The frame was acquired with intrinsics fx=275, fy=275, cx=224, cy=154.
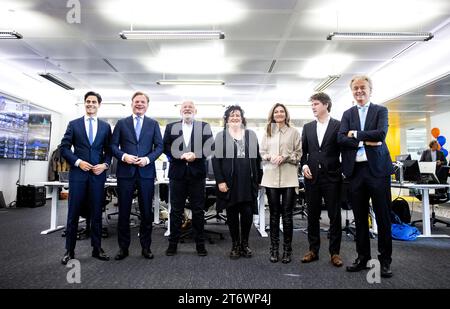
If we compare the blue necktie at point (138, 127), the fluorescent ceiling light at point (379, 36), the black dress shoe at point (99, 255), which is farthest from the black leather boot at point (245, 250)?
the fluorescent ceiling light at point (379, 36)

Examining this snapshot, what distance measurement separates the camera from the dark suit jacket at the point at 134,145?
256 centimetres

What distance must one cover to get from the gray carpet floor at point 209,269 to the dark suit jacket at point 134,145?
83cm

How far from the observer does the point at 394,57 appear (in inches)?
225

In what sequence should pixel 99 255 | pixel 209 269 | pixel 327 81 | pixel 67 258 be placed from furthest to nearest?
1. pixel 327 81
2. pixel 99 255
3. pixel 67 258
4. pixel 209 269

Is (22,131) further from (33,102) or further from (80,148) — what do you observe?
(80,148)

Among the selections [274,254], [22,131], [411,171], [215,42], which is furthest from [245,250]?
[22,131]

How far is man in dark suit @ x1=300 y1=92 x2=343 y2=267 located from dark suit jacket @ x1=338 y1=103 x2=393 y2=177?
0.10m

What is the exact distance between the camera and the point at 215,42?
4.97 m

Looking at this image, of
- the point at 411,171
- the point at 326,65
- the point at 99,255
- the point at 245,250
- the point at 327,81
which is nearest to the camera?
the point at 99,255

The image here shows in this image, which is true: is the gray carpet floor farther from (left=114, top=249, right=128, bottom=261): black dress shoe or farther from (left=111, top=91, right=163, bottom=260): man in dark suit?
(left=111, top=91, right=163, bottom=260): man in dark suit

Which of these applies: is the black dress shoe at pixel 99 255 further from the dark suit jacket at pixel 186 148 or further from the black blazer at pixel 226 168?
the black blazer at pixel 226 168

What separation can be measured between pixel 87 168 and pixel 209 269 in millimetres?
1384

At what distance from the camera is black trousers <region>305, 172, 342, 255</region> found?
2.38 m
